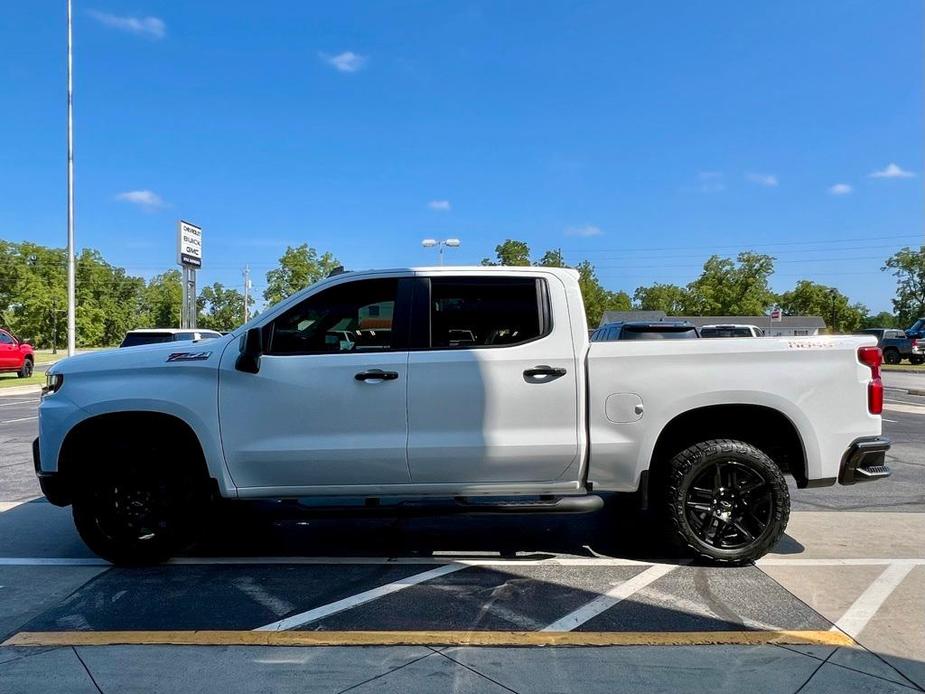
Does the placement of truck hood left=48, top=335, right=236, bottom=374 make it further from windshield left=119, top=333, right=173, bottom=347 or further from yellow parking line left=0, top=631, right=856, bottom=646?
windshield left=119, top=333, right=173, bottom=347

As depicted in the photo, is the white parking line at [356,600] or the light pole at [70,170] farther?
the light pole at [70,170]

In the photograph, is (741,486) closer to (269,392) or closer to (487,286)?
(487,286)

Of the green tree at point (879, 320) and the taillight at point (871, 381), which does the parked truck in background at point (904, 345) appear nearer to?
the taillight at point (871, 381)

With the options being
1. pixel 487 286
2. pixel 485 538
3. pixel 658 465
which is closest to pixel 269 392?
pixel 487 286

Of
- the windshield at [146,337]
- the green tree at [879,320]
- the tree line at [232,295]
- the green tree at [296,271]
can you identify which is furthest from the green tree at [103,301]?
the green tree at [879,320]

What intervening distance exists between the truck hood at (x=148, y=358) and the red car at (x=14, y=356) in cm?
2267

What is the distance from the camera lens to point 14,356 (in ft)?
76.6

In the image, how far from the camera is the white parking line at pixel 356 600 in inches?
144

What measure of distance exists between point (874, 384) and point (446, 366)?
2.90 meters

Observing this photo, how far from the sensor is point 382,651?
3.32 meters

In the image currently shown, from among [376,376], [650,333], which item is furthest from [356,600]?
[650,333]

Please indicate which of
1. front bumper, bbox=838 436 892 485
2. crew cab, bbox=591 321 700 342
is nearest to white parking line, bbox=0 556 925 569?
front bumper, bbox=838 436 892 485

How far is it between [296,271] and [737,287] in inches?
2559

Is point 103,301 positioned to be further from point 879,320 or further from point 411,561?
point 879,320
